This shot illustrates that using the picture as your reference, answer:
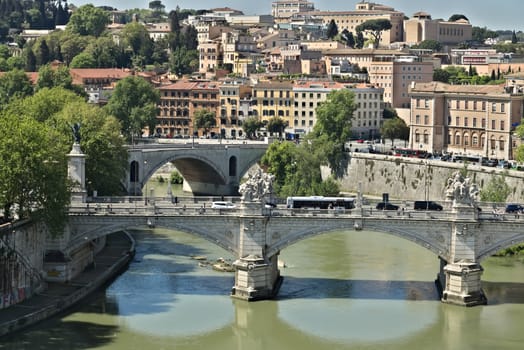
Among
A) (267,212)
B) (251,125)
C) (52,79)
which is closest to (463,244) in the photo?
(267,212)

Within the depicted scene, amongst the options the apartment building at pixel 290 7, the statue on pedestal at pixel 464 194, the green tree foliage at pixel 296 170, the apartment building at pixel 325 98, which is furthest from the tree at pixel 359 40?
the statue on pedestal at pixel 464 194

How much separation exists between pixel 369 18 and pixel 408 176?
244 ft

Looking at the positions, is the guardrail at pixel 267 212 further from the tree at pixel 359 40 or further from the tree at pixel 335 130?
the tree at pixel 359 40

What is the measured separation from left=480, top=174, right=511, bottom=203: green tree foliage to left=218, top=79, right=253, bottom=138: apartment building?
28.9 metres

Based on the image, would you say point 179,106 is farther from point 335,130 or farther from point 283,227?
point 283,227

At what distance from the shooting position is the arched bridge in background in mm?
58438

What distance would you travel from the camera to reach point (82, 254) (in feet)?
121

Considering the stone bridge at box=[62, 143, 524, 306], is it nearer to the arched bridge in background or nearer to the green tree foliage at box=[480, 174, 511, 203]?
the green tree foliage at box=[480, 174, 511, 203]

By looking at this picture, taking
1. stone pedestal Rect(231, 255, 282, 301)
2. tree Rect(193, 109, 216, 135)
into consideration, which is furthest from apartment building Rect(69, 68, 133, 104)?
stone pedestal Rect(231, 255, 282, 301)

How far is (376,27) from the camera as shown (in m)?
123

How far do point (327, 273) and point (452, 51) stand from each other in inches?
2916

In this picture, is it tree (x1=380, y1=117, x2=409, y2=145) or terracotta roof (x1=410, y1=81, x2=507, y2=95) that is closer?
terracotta roof (x1=410, y1=81, x2=507, y2=95)

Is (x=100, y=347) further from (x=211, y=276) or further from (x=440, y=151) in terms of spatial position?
(x=440, y=151)

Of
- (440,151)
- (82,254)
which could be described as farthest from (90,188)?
(440,151)
